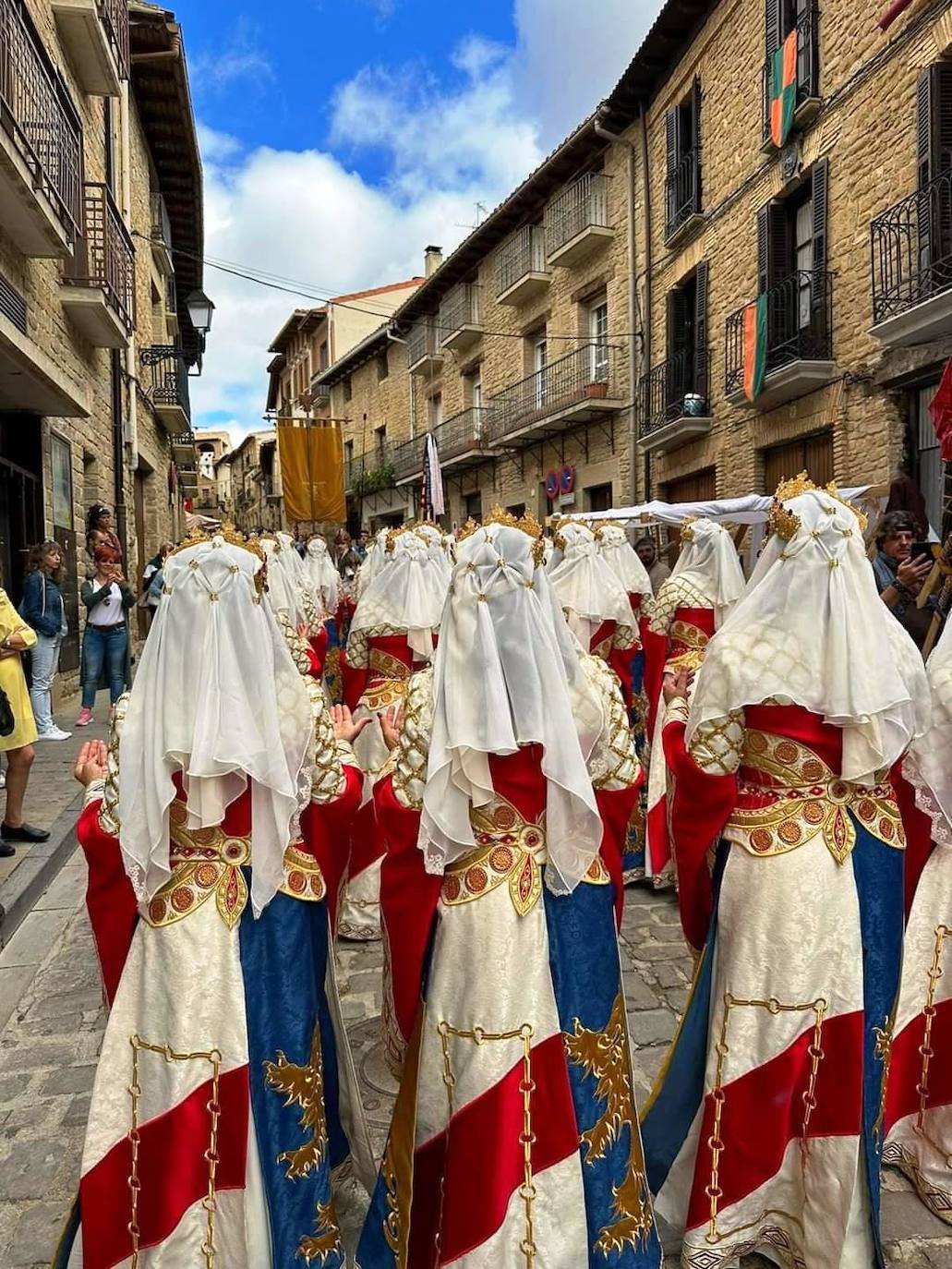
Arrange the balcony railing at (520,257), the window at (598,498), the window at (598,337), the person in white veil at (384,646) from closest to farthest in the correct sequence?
the person in white veil at (384,646) → the window at (598,337) → the window at (598,498) → the balcony railing at (520,257)

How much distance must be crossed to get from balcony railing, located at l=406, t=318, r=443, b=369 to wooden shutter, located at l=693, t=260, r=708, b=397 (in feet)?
38.7

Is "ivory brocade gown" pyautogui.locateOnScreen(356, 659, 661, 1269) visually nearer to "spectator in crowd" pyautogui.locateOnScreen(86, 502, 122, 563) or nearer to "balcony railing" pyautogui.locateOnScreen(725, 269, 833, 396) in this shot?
"spectator in crowd" pyautogui.locateOnScreen(86, 502, 122, 563)

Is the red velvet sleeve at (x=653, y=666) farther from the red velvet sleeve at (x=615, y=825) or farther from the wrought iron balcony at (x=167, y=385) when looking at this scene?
the wrought iron balcony at (x=167, y=385)

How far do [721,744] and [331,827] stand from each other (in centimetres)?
110

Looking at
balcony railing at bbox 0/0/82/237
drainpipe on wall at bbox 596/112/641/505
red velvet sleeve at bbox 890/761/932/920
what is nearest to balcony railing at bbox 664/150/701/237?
drainpipe on wall at bbox 596/112/641/505

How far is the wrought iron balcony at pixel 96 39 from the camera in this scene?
1060cm

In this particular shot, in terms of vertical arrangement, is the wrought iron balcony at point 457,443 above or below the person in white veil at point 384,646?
above

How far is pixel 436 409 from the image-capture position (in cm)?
2727

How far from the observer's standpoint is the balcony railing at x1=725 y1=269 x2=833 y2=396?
11.6 meters

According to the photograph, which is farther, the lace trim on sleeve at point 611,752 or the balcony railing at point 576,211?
the balcony railing at point 576,211

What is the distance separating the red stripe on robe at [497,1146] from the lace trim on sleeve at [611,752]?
0.65 metres

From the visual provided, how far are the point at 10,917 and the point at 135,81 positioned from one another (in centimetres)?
1641

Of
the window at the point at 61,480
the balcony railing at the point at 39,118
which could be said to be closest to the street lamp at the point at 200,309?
the balcony railing at the point at 39,118

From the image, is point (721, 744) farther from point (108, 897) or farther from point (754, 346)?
point (754, 346)
